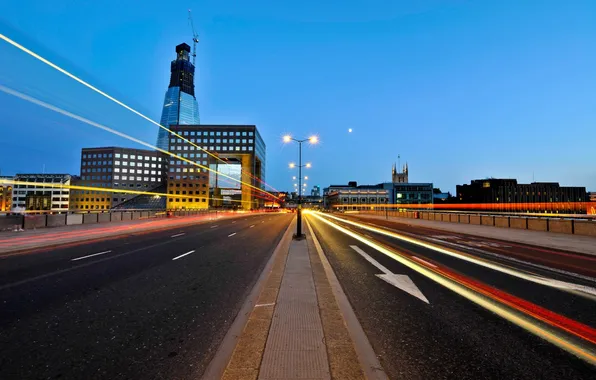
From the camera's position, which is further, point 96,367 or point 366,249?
point 366,249

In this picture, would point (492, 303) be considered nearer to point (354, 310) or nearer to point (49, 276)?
point (354, 310)

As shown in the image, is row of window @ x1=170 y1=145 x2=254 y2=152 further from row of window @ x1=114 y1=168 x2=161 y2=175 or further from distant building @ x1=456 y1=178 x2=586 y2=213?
distant building @ x1=456 y1=178 x2=586 y2=213

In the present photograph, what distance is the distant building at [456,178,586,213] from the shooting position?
5315 inches

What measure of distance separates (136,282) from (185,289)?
152 centimetres

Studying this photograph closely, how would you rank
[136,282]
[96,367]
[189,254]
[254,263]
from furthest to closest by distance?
[189,254] → [254,263] → [136,282] → [96,367]

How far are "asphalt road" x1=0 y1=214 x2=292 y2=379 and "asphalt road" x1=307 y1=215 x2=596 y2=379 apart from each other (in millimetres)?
2382

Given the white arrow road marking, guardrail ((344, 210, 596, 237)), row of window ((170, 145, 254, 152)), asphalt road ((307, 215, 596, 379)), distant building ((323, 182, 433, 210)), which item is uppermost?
row of window ((170, 145, 254, 152))

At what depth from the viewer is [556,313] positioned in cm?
490

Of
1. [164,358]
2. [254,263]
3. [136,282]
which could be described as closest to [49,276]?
[136,282]

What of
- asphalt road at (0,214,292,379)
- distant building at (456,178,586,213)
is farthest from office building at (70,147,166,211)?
distant building at (456,178,586,213)

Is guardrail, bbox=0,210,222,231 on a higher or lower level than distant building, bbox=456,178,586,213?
lower

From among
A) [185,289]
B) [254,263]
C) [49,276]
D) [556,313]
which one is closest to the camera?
[556,313]

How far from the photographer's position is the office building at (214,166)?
5782 inches

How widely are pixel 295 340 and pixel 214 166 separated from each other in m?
151
